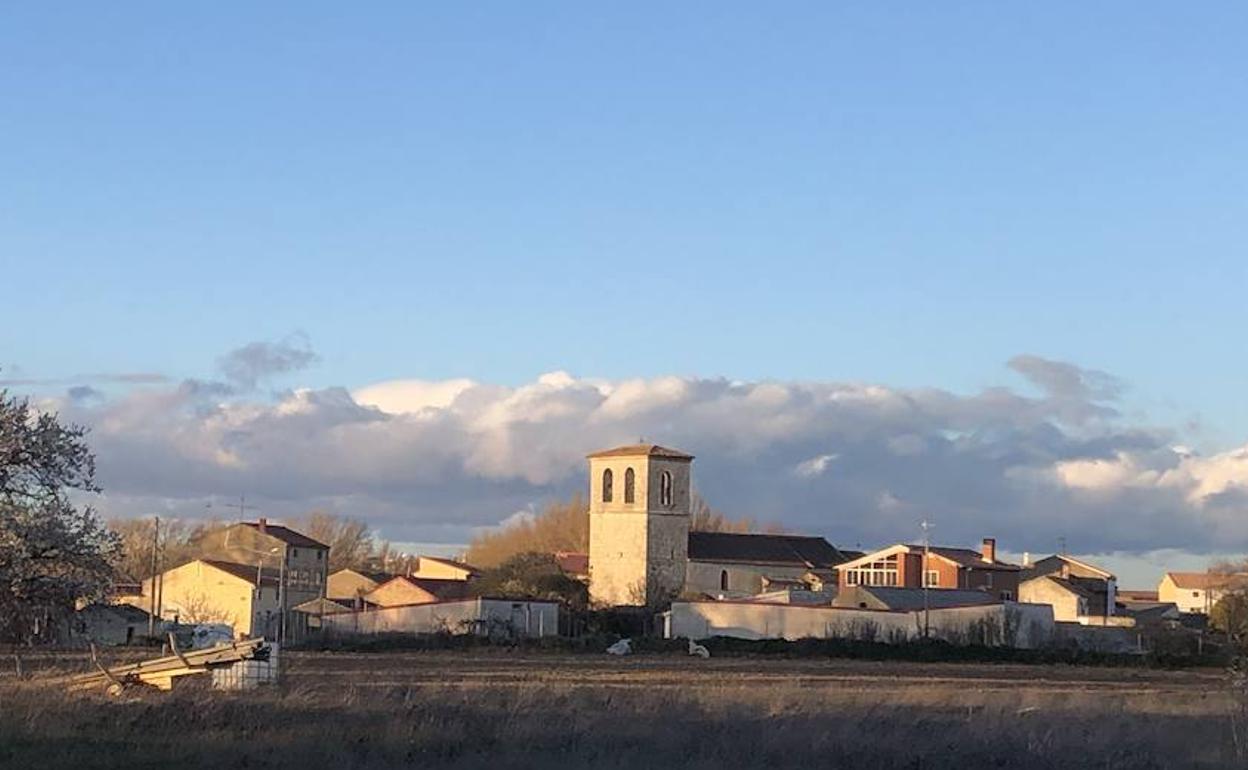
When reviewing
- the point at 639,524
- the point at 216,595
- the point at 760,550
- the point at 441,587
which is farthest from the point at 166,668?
the point at 760,550

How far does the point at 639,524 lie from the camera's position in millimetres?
133500

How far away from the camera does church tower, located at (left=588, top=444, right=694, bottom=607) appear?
132875mm

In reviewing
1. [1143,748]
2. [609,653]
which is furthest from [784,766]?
[609,653]

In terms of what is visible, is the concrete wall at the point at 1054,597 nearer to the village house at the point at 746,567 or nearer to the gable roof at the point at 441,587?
the village house at the point at 746,567

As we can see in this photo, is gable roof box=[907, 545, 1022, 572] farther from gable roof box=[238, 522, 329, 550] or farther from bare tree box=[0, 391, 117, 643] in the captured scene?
bare tree box=[0, 391, 117, 643]

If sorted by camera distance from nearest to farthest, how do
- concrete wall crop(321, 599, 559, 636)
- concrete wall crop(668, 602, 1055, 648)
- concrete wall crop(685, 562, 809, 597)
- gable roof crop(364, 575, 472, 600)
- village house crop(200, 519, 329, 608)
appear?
concrete wall crop(321, 599, 559, 636), concrete wall crop(668, 602, 1055, 648), gable roof crop(364, 575, 472, 600), concrete wall crop(685, 562, 809, 597), village house crop(200, 519, 329, 608)

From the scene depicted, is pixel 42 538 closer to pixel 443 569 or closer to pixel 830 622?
pixel 830 622

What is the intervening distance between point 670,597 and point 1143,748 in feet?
331

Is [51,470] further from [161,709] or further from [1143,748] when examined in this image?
[1143,748]

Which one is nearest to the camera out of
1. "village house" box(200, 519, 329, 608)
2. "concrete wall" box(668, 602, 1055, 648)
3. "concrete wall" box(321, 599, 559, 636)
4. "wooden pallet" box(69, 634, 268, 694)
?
"wooden pallet" box(69, 634, 268, 694)

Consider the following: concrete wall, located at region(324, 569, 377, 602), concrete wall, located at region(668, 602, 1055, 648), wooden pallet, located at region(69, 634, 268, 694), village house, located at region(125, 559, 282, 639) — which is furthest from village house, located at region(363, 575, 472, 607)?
wooden pallet, located at region(69, 634, 268, 694)

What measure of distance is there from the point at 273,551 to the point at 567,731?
407 ft

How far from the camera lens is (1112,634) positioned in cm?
10500

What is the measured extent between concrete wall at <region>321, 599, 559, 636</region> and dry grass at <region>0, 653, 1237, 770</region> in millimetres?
62169
